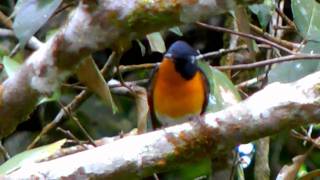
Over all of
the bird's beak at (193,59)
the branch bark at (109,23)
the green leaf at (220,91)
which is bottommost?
the bird's beak at (193,59)

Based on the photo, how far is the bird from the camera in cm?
299

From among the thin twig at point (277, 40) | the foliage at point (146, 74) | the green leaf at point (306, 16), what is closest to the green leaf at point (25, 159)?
the foliage at point (146, 74)

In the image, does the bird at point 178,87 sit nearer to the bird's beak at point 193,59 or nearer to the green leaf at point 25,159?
the bird's beak at point 193,59

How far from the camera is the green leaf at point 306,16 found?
2.47 m

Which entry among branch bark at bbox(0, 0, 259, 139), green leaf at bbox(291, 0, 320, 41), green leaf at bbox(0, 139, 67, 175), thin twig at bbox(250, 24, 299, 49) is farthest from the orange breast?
branch bark at bbox(0, 0, 259, 139)

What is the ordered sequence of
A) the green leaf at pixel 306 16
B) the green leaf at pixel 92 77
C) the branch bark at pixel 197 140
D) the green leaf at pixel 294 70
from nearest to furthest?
the branch bark at pixel 197 140
the green leaf at pixel 92 77
the green leaf at pixel 294 70
the green leaf at pixel 306 16

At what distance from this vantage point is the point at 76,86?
9.75 feet

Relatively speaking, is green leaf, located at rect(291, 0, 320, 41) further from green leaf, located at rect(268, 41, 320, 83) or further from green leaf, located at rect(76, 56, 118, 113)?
green leaf, located at rect(76, 56, 118, 113)

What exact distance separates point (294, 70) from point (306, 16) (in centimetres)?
26

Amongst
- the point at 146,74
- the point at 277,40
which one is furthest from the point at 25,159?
the point at 146,74

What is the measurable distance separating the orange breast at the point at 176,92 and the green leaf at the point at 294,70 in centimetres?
67

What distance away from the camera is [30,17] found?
6.46ft

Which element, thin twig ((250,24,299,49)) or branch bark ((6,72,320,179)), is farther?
thin twig ((250,24,299,49))

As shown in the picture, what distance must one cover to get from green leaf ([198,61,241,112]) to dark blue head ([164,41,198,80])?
12.1 inches
